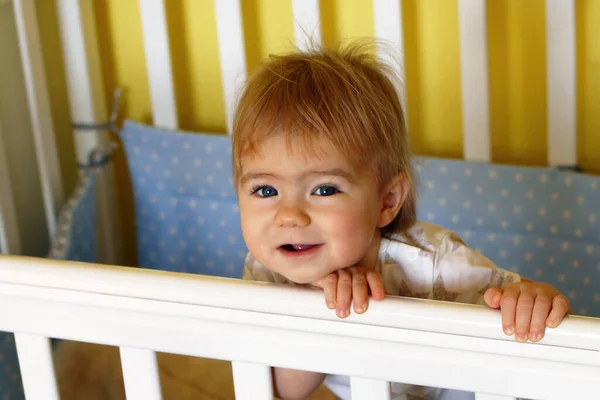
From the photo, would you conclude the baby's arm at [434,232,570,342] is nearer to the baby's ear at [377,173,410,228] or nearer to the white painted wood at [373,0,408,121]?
the baby's ear at [377,173,410,228]

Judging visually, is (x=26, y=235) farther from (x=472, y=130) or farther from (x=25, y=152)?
(x=472, y=130)

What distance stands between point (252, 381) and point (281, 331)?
5 centimetres

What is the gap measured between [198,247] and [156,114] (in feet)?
0.75

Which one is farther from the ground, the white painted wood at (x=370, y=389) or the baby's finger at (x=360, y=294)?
the baby's finger at (x=360, y=294)

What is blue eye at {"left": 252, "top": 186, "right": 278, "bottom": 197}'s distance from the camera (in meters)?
0.81

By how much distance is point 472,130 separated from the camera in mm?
1306

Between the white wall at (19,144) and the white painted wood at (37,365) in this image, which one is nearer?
the white painted wood at (37,365)

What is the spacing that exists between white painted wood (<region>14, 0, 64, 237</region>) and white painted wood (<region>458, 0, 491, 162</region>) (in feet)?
2.12

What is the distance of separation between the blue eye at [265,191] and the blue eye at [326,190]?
1.6 inches

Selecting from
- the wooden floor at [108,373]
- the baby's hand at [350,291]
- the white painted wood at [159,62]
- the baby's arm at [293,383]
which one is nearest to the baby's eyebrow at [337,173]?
the baby's hand at [350,291]

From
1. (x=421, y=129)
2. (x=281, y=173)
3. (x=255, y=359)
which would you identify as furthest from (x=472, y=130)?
(x=255, y=359)

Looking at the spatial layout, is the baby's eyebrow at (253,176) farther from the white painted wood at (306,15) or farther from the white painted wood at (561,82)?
the white painted wood at (561,82)

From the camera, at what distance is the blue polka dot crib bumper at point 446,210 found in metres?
1.23

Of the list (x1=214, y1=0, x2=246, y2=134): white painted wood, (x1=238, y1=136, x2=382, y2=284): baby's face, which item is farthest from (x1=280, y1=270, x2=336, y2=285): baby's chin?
(x1=214, y1=0, x2=246, y2=134): white painted wood
